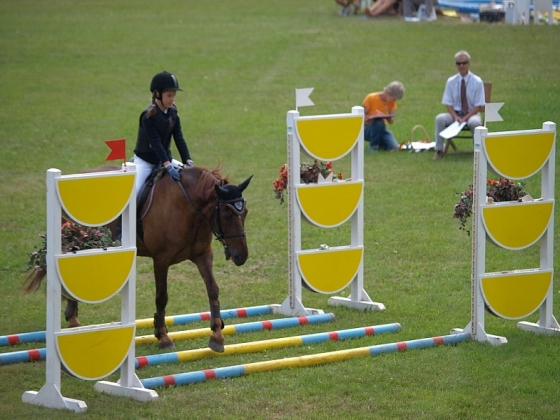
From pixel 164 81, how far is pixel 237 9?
100 feet

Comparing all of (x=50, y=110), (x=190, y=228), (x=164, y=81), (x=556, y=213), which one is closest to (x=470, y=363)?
(x=190, y=228)

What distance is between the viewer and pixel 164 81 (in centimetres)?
855

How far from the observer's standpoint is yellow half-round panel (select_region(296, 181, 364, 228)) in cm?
948

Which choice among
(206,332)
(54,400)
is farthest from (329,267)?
(54,400)

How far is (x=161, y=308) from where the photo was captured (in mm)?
8586

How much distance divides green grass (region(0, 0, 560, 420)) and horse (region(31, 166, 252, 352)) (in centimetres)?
42

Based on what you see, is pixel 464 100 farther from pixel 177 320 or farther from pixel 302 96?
pixel 177 320

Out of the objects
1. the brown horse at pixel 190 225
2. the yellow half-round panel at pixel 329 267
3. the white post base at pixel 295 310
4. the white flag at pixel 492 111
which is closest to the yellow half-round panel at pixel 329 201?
the yellow half-round panel at pixel 329 267

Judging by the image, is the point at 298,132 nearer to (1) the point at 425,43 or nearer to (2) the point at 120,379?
(2) the point at 120,379

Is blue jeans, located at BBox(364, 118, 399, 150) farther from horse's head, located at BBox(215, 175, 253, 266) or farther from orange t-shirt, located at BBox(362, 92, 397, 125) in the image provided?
horse's head, located at BBox(215, 175, 253, 266)

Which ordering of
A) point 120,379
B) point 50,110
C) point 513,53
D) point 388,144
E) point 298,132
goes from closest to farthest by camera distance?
1. point 120,379
2. point 298,132
3. point 388,144
4. point 50,110
5. point 513,53

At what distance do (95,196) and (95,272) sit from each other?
569 millimetres

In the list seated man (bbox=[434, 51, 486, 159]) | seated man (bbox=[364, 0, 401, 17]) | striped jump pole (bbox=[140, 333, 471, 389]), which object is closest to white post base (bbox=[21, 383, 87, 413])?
striped jump pole (bbox=[140, 333, 471, 389])

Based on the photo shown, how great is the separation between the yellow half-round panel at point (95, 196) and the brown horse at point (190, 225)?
3.38 feet
